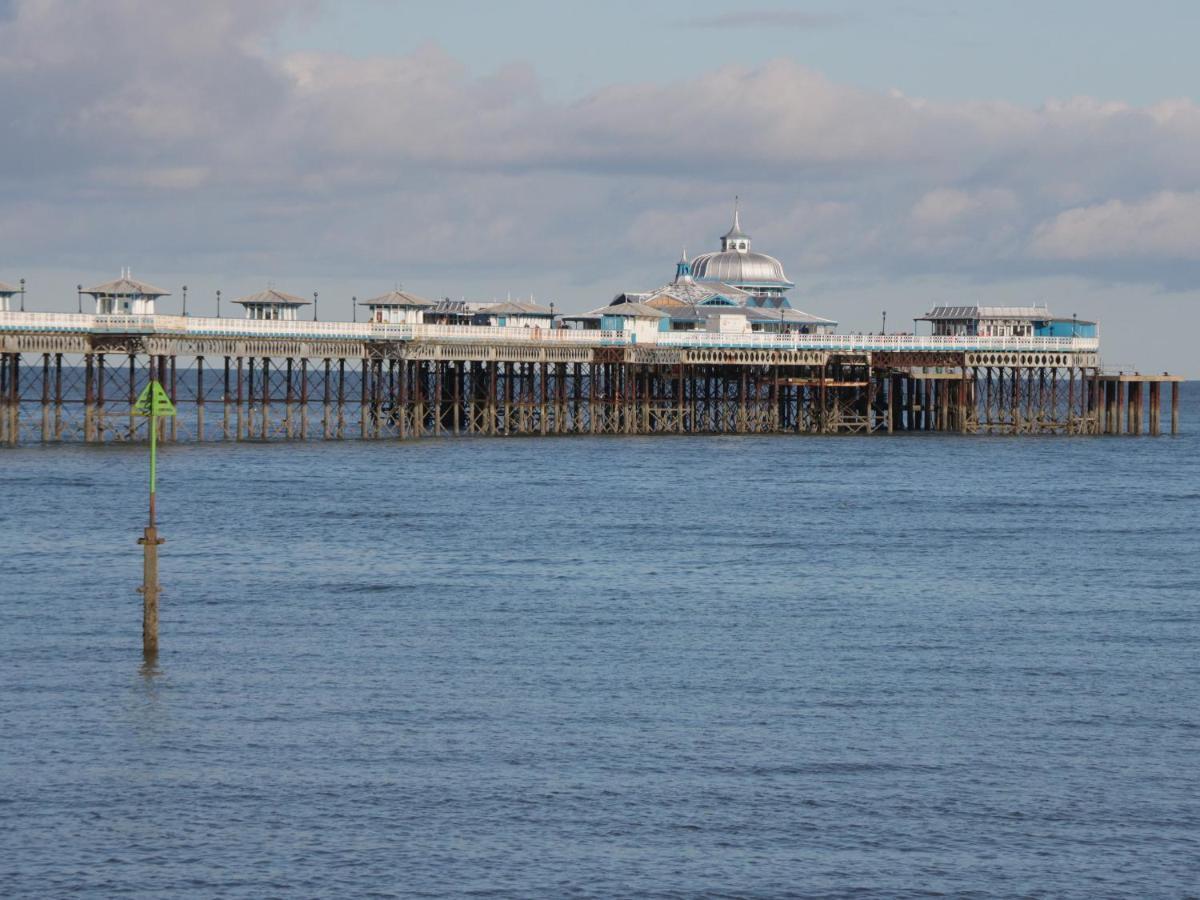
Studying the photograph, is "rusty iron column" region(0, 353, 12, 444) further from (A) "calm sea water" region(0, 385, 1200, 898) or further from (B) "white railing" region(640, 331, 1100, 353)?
(B) "white railing" region(640, 331, 1100, 353)

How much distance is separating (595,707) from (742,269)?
12288 centimetres

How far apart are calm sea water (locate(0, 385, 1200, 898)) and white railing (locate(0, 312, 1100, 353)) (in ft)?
90.2

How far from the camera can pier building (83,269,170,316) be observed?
10131 cm

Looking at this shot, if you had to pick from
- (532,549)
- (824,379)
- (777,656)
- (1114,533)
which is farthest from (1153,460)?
(777,656)

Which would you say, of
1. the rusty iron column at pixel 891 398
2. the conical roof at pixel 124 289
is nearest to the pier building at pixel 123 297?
the conical roof at pixel 124 289

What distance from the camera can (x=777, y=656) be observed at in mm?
42969

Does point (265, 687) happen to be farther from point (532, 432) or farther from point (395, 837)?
point (532, 432)

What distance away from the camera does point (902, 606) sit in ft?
166

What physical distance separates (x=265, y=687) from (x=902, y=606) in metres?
17.8

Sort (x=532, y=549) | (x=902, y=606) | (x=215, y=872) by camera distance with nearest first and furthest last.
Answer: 1. (x=215, y=872)
2. (x=902, y=606)
3. (x=532, y=549)

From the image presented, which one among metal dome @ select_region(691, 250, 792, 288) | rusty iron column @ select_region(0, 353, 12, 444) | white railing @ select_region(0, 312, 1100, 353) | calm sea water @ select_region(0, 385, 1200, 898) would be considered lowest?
calm sea water @ select_region(0, 385, 1200, 898)

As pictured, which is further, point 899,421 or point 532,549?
point 899,421

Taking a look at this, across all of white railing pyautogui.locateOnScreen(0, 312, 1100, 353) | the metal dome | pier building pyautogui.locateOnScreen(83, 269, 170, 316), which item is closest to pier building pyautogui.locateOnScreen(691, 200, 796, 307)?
the metal dome

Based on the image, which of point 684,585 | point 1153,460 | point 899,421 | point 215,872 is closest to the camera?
point 215,872
